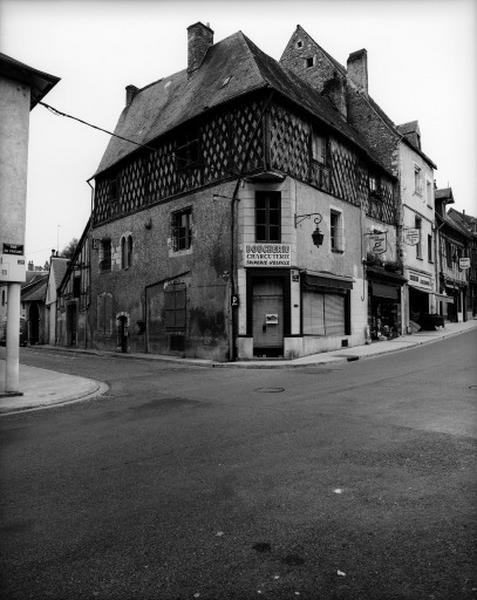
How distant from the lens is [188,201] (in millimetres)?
18391

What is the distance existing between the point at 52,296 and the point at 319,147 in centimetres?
2003

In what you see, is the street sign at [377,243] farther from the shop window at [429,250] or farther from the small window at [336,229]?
the shop window at [429,250]

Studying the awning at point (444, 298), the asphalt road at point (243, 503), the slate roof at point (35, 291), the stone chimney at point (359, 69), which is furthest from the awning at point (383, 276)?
the slate roof at point (35, 291)

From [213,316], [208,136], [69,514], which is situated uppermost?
[208,136]

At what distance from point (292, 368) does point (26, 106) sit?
9625mm

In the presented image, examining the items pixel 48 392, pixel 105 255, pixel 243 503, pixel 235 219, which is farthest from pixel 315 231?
pixel 243 503

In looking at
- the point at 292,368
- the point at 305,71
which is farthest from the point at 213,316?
the point at 305,71

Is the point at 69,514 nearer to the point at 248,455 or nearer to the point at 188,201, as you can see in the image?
the point at 248,455

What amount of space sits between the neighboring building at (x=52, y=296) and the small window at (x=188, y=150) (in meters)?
14.6

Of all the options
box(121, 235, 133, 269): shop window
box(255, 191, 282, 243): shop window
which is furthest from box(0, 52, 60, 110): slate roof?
box(121, 235, 133, 269): shop window

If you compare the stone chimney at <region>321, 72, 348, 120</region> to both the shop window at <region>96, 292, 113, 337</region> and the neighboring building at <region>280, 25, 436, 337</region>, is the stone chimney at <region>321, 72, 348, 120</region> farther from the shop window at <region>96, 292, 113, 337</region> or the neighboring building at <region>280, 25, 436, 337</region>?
the shop window at <region>96, 292, 113, 337</region>

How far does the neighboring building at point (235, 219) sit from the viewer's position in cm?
1633

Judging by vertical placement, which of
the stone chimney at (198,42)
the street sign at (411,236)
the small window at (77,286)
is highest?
the stone chimney at (198,42)

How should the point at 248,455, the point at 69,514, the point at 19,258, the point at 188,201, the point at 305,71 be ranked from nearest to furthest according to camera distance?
the point at 69,514
the point at 248,455
the point at 19,258
the point at 188,201
the point at 305,71
